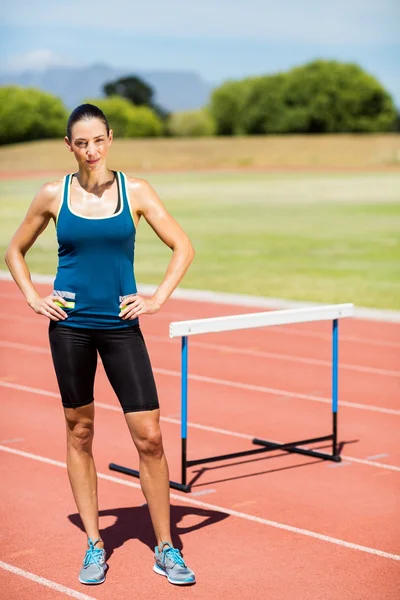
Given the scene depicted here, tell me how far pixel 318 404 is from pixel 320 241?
51.6ft

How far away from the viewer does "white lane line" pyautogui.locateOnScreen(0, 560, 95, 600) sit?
4.09 metres

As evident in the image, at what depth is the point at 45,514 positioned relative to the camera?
5.18 metres

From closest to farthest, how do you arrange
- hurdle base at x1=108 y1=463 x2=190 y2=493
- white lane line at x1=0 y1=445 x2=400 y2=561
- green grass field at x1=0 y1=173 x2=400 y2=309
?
white lane line at x1=0 y1=445 x2=400 y2=561
hurdle base at x1=108 y1=463 x2=190 y2=493
green grass field at x1=0 y1=173 x2=400 y2=309

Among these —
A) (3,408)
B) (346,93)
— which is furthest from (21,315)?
(346,93)

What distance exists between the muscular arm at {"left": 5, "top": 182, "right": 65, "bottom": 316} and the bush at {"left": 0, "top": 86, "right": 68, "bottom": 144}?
105 meters

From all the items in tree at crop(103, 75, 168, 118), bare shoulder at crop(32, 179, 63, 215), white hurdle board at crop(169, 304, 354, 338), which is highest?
tree at crop(103, 75, 168, 118)

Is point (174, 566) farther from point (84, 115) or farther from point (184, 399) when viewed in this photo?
point (84, 115)

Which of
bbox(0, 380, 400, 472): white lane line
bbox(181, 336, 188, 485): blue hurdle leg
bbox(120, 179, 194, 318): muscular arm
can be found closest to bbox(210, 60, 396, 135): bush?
bbox(0, 380, 400, 472): white lane line

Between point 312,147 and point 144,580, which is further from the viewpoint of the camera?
point 312,147

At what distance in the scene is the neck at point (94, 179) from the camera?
4082 mm

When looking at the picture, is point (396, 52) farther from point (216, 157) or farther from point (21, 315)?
point (21, 315)

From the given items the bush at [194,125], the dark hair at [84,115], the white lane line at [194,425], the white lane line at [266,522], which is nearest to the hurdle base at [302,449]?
the white lane line at [194,425]

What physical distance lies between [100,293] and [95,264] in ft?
0.39

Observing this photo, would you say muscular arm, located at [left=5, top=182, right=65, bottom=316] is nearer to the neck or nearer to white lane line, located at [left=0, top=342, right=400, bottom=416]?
the neck
